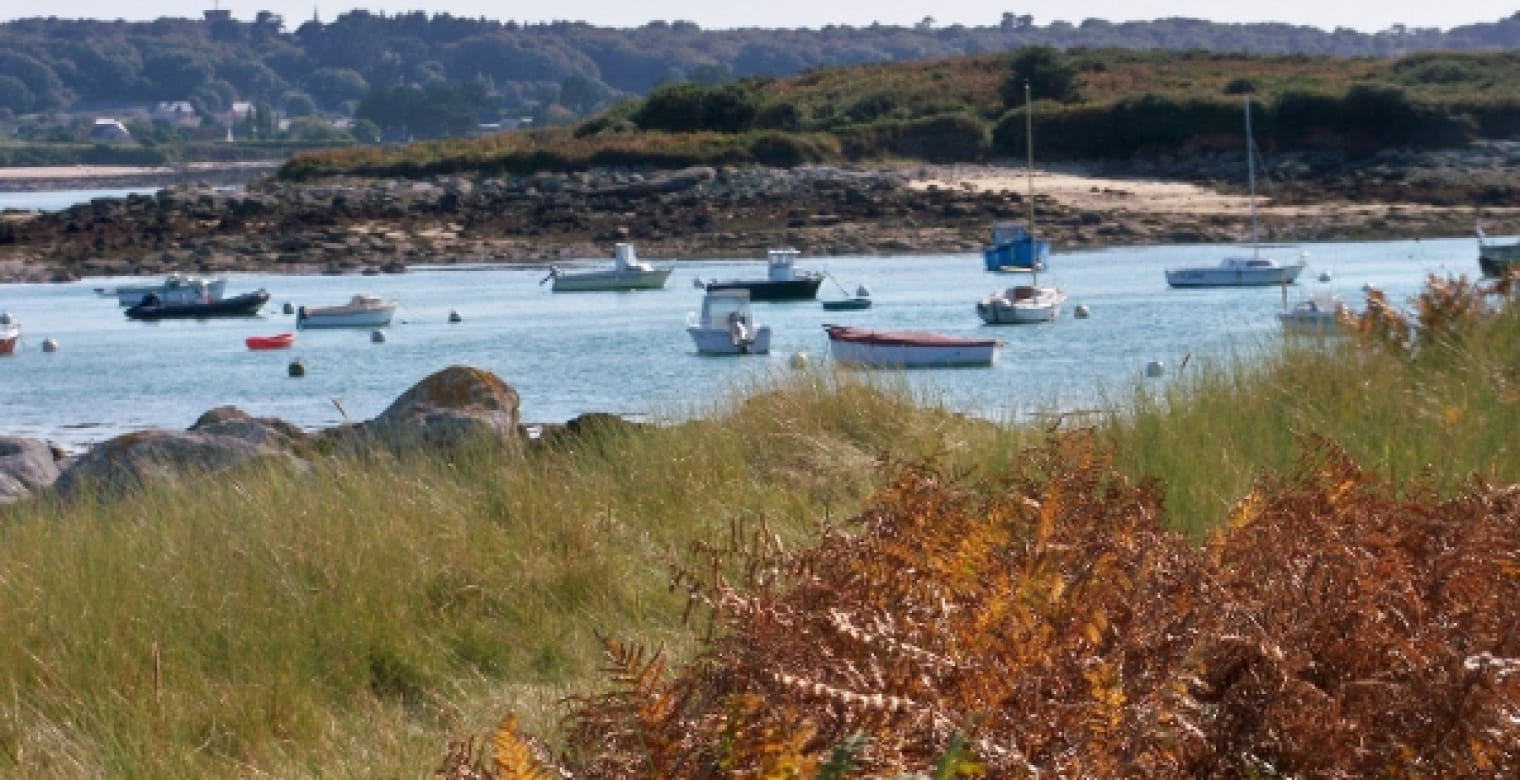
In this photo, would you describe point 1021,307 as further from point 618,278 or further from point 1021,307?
point 618,278

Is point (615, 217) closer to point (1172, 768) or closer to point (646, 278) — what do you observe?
point (646, 278)

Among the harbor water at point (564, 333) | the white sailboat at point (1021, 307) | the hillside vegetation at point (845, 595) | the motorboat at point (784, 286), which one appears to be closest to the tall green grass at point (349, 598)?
the hillside vegetation at point (845, 595)

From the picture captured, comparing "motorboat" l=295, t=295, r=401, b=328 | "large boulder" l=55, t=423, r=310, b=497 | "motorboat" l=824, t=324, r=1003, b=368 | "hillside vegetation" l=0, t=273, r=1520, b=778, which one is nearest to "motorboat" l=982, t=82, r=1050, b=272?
"motorboat" l=295, t=295, r=401, b=328

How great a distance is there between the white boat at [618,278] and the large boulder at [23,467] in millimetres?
30684

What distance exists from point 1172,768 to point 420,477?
18.2ft

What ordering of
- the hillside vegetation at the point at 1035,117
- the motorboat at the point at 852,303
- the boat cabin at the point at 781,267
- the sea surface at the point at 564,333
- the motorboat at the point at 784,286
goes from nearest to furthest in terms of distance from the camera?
1. the sea surface at the point at 564,333
2. the motorboat at the point at 852,303
3. the motorboat at the point at 784,286
4. the boat cabin at the point at 781,267
5. the hillside vegetation at the point at 1035,117

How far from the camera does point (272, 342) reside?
37.2m

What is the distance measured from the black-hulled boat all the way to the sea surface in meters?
0.26

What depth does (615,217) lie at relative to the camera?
55594 mm

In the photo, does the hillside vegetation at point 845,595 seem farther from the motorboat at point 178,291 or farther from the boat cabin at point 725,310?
the motorboat at point 178,291

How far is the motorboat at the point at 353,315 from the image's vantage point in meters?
38.6

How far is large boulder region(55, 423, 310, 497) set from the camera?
1000 centimetres

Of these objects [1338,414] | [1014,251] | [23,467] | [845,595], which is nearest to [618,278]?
[1014,251]

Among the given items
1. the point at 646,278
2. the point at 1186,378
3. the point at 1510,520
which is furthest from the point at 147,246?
the point at 1510,520
